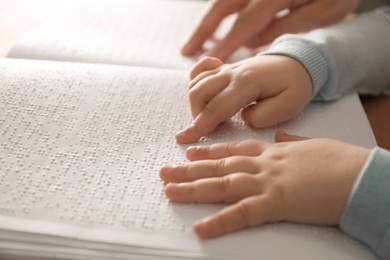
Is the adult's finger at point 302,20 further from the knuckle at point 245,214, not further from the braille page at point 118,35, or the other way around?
the knuckle at point 245,214

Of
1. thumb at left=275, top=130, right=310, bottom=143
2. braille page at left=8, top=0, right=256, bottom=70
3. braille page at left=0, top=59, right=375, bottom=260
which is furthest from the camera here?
braille page at left=8, top=0, right=256, bottom=70

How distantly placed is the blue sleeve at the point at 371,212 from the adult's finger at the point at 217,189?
0.08m

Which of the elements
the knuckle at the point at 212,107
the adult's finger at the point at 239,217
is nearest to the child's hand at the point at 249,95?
the knuckle at the point at 212,107

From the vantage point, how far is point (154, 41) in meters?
0.73

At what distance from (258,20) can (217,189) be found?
1.27ft

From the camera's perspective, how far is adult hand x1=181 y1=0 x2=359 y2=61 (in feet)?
2.29

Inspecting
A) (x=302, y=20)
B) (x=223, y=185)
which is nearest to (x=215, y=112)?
(x=223, y=185)

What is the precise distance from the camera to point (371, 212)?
381 mm

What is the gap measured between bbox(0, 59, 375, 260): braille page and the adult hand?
0.12 metres

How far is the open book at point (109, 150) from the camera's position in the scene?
14.6 inches

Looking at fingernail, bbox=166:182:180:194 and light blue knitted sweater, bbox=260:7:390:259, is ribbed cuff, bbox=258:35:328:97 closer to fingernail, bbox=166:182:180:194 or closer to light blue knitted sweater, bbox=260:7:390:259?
light blue knitted sweater, bbox=260:7:390:259

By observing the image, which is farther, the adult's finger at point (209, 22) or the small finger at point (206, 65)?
the adult's finger at point (209, 22)

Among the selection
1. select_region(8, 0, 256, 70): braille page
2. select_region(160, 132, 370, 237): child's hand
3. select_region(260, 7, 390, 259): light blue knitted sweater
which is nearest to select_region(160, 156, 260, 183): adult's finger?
select_region(160, 132, 370, 237): child's hand

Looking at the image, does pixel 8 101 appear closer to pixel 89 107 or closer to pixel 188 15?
pixel 89 107
